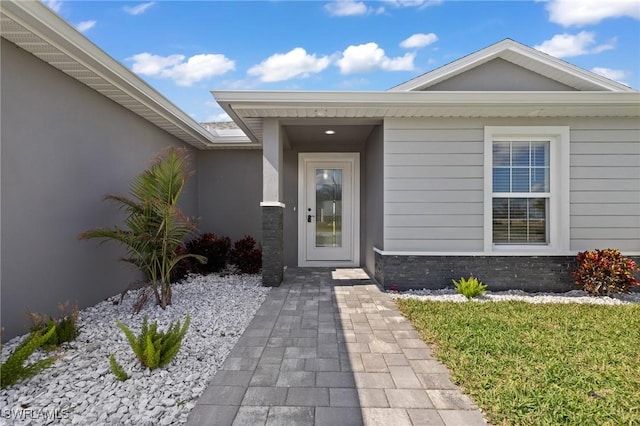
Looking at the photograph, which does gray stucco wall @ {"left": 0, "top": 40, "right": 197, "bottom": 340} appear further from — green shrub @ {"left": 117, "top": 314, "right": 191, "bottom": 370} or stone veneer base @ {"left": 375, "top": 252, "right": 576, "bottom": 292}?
stone veneer base @ {"left": 375, "top": 252, "right": 576, "bottom": 292}

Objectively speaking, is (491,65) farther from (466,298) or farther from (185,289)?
(185,289)

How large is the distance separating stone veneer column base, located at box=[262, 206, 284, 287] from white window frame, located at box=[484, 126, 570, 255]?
3.18m

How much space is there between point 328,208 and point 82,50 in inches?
191

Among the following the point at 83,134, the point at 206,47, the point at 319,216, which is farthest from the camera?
the point at 319,216

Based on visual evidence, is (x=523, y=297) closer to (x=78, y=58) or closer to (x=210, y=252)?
(x=210, y=252)

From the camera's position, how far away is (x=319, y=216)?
712 cm

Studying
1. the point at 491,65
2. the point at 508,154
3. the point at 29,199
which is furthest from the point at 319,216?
the point at 29,199

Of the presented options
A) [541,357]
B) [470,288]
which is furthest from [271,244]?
[541,357]

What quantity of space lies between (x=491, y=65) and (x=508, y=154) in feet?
5.05

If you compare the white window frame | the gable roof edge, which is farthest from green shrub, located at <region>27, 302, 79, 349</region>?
the white window frame

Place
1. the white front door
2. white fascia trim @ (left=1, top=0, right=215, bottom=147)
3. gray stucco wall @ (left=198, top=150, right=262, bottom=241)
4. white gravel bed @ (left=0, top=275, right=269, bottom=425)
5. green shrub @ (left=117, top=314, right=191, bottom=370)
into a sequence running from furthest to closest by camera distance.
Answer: gray stucco wall @ (left=198, top=150, right=262, bottom=241)
the white front door
white fascia trim @ (left=1, top=0, right=215, bottom=147)
green shrub @ (left=117, top=314, right=191, bottom=370)
white gravel bed @ (left=0, top=275, right=269, bottom=425)

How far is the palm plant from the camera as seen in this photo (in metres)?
3.87

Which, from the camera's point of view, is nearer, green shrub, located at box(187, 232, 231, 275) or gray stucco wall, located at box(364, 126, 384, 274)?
gray stucco wall, located at box(364, 126, 384, 274)

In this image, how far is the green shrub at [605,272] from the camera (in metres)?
4.56
